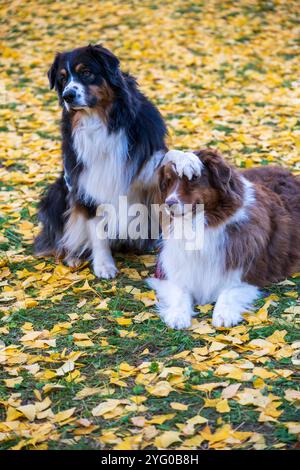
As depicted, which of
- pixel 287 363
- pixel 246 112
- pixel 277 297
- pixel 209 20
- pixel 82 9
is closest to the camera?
pixel 287 363

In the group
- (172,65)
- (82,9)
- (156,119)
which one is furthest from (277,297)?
(82,9)

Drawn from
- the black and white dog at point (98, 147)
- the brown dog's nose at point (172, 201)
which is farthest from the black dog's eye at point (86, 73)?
the brown dog's nose at point (172, 201)

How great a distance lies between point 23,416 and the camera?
3.49 meters

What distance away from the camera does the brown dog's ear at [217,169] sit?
4305mm

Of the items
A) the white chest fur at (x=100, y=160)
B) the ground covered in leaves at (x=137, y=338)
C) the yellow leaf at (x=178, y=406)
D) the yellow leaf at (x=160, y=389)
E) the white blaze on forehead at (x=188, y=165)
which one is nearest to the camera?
the ground covered in leaves at (x=137, y=338)

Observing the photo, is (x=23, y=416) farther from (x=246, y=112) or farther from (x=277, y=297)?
(x=246, y=112)

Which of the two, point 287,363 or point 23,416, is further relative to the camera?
point 287,363

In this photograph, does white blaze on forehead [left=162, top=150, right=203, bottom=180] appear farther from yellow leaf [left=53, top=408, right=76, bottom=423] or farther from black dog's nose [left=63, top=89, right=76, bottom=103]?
yellow leaf [left=53, top=408, right=76, bottom=423]

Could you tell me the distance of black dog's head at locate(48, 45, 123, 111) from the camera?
471 centimetres

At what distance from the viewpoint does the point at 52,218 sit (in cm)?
555

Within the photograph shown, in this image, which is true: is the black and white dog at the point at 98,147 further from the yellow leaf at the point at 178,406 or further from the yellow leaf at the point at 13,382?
the yellow leaf at the point at 178,406

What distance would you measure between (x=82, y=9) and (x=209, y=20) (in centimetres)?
300

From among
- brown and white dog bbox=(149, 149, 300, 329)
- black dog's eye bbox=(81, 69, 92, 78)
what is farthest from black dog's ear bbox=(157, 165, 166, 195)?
black dog's eye bbox=(81, 69, 92, 78)

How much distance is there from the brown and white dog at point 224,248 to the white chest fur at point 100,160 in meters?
0.63
